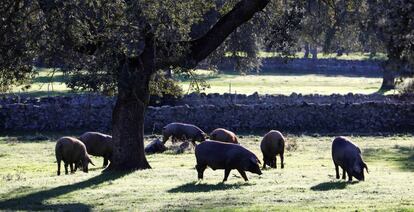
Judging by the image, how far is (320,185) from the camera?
2359cm

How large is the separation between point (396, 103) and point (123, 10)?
98.2 ft

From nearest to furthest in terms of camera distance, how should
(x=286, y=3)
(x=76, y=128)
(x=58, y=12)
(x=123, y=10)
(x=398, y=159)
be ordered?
1. (x=58, y=12)
2. (x=123, y=10)
3. (x=286, y=3)
4. (x=398, y=159)
5. (x=76, y=128)

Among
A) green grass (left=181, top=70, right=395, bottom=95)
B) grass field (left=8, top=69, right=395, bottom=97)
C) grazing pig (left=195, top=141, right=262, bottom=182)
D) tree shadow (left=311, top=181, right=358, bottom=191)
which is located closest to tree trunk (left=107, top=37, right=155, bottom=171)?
grazing pig (left=195, top=141, right=262, bottom=182)

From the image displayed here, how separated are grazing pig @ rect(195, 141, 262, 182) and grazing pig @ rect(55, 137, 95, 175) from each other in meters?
6.44

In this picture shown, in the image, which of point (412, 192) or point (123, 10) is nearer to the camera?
point (412, 192)

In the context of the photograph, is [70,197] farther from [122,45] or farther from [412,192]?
[412,192]

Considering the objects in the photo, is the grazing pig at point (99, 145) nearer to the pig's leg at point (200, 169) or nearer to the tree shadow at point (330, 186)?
the pig's leg at point (200, 169)

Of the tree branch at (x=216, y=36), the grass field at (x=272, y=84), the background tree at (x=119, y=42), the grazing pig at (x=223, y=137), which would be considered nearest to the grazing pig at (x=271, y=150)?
the grazing pig at (x=223, y=137)

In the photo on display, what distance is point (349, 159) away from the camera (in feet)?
82.4

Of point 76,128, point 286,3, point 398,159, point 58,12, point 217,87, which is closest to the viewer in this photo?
point 58,12

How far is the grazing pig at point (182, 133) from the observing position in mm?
41066

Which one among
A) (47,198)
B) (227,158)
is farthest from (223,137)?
(47,198)

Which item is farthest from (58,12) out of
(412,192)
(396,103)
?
(396,103)

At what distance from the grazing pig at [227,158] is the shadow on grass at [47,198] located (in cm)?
291
